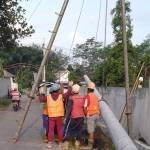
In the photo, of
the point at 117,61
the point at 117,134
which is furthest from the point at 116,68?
the point at 117,134

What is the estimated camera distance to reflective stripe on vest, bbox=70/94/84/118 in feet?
27.9

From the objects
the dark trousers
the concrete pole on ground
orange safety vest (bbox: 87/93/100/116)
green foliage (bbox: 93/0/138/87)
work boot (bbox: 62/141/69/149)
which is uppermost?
green foliage (bbox: 93/0/138/87)

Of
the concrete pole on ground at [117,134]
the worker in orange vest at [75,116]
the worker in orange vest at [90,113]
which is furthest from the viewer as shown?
the worker in orange vest at [75,116]

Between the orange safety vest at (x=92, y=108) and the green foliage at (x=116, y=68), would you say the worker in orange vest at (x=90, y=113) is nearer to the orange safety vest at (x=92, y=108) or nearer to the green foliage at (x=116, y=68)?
the orange safety vest at (x=92, y=108)

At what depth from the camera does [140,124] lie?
319 inches

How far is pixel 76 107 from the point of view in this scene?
27.9ft

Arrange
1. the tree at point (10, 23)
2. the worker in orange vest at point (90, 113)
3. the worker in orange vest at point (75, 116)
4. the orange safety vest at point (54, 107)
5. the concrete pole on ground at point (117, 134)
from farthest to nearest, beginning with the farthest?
the tree at point (10, 23) → the worker in orange vest at point (75, 116) → the orange safety vest at point (54, 107) → the worker in orange vest at point (90, 113) → the concrete pole on ground at point (117, 134)

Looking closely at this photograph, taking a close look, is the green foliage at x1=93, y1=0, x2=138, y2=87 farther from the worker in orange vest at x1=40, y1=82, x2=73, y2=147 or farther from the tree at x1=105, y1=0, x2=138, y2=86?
the worker in orange vest at x1=40, y1=82, x2=73, y2=147

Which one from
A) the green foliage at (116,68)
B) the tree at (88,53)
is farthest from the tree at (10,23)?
the tree at (88,53)

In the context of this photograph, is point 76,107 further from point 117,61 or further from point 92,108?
point 117,61

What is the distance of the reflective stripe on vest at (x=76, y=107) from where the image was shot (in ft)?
27.9

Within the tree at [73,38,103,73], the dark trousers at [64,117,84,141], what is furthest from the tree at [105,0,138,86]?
the tree at [73,38,103,73]

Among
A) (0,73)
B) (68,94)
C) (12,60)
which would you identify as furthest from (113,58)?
(12,60)

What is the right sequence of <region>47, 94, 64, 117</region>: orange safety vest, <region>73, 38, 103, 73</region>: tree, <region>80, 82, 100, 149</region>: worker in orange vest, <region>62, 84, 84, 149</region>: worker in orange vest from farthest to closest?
<region>73, 38, 103, 73</region>: tree < <region>62, 84, 84, 149</region>: worker in orange vest < <region>47, 94, 64, 117</region>: orange safety vest < <region>80, 82, 100, 149</region>: worker in orange vest
